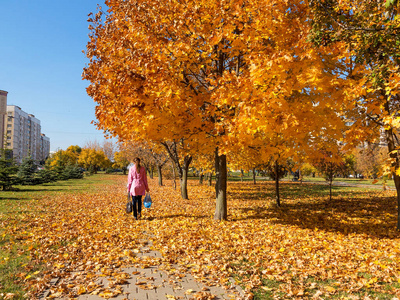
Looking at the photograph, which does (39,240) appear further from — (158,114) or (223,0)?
(223,0)

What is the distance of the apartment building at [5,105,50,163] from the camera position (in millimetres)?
109125

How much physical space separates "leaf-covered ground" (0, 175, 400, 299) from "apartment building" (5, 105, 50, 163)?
107m

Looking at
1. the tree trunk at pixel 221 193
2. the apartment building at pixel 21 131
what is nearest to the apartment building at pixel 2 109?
the apartment building at pixel 21 131

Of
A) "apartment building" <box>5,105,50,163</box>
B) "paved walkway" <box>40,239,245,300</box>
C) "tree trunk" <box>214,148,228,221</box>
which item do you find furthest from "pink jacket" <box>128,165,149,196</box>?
"apartment building" <box>5,105,50,163</box>

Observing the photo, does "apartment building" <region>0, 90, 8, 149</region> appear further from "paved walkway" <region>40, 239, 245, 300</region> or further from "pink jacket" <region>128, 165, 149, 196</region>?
"paved walkway" <region>40, 239, 245, 300</region>

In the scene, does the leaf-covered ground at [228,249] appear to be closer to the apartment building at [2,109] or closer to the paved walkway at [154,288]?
the paved walkway at [154,288]

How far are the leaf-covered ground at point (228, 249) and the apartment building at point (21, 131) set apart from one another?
352ft

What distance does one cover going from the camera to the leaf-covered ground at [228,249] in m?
4.18

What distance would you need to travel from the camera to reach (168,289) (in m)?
3.93

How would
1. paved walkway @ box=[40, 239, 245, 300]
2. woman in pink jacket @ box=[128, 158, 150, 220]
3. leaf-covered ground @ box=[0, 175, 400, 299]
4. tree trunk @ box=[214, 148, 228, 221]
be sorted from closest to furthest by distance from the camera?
1. paved walkway @ box=[40, 239, 245, 300]
2. leaf-covered ground @ box=[0, 175, 400, 299]
3. woman in pink jacket @ box=[128, 158, 150, 220]
4. tree trunk @ box=[214, 148, 228, 221]

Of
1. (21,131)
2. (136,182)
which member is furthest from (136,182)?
(21,131)

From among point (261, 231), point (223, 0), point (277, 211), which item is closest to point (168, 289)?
point (261, 231)

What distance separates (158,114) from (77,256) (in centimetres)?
402

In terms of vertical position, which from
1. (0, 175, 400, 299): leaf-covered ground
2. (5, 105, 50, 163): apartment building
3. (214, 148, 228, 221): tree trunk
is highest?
(5, 105, 50, 163): apartment building
